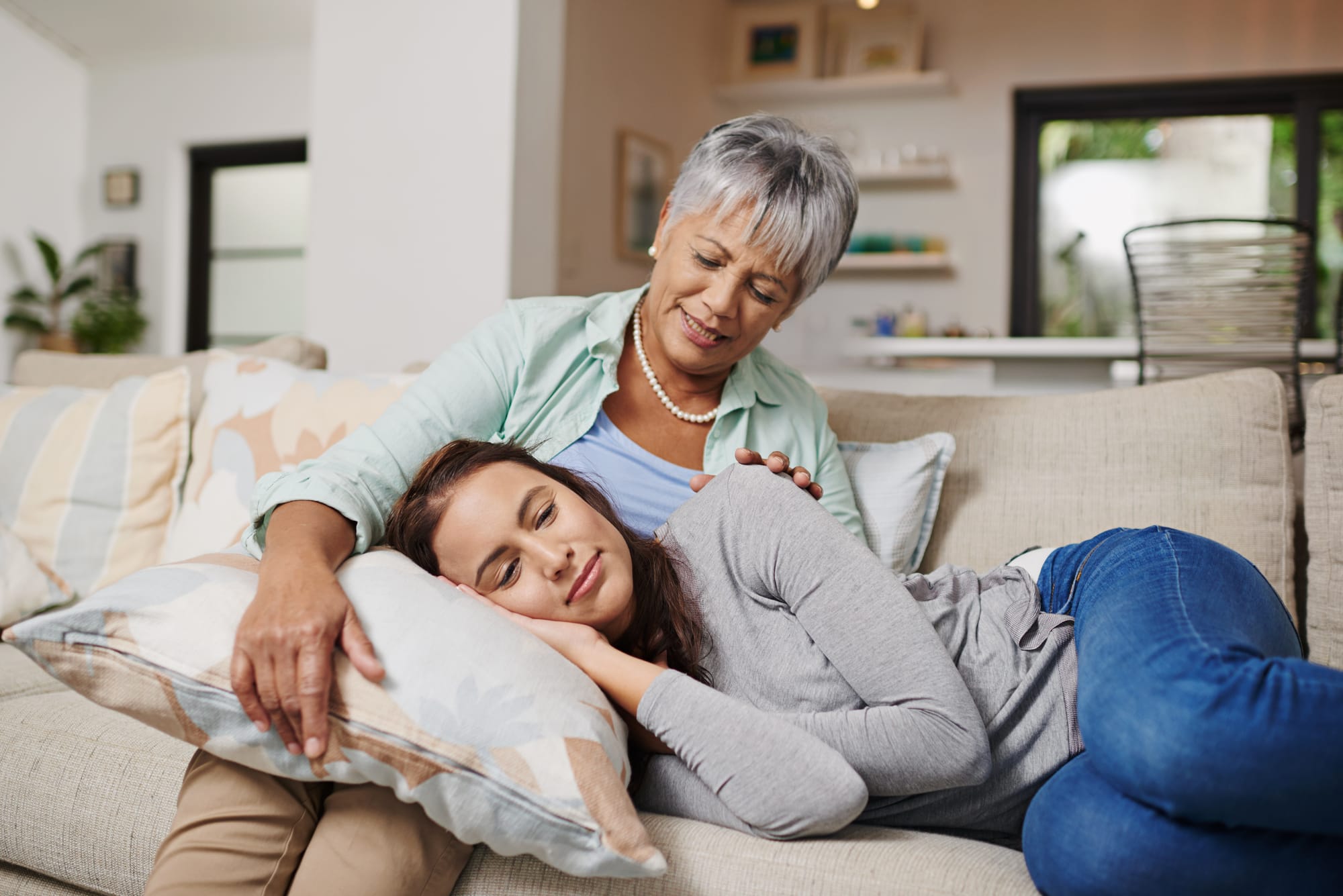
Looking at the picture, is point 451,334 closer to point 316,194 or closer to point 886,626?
point 316,194

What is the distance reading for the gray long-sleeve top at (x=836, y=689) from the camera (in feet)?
3.27

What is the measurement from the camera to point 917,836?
1069 millimetres

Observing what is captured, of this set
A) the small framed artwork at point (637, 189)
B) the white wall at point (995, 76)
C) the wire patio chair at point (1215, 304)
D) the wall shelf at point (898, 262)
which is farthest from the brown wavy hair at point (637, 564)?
the white wall at point (995, 76)

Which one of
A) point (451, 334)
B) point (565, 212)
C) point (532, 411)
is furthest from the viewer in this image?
point (565, 212)

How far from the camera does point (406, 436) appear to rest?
1338mm

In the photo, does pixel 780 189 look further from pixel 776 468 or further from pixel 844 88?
pixel 844 88

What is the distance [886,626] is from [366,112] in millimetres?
2934

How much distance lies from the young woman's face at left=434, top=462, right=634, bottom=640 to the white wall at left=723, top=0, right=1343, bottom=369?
4521mm

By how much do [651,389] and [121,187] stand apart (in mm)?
5585

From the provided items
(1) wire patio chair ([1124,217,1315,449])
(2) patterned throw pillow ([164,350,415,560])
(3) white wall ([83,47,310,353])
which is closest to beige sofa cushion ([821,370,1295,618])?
(2) patterned throw pillow ([164,350,415,560])

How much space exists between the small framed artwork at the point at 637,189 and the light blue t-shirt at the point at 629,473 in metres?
3.13

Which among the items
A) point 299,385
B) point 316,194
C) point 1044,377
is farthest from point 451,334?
point 1044,377

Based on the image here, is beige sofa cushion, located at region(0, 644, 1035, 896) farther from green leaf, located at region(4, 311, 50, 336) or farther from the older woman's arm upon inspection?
green leaf, located at region(4, 311, 50, 336)

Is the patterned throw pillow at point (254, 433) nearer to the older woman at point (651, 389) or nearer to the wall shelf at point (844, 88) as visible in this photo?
the older woman at point (651, 389)
